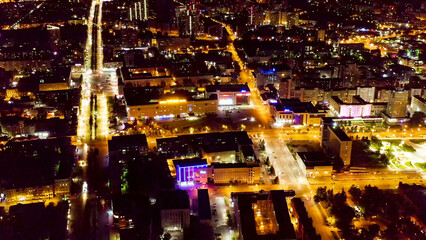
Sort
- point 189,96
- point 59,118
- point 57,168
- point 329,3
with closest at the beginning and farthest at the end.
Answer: point 57,168 < point 59,118 < point 189,96 < point 329,3

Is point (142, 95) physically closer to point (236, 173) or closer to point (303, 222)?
point (236, 173)

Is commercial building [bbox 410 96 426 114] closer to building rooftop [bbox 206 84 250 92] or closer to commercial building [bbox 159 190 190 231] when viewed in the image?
building rooftop [bbox 206 84 250 92]

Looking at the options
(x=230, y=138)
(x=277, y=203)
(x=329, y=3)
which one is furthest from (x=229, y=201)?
(x=329, y=3)

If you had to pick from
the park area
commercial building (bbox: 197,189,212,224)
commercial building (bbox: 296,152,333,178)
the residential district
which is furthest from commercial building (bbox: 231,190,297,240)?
the park area

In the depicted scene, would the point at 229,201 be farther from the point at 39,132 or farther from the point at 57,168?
the point at 39,132

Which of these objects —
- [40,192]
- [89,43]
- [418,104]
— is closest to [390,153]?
[418,104]

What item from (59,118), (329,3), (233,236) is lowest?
(233,236)
